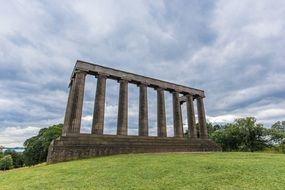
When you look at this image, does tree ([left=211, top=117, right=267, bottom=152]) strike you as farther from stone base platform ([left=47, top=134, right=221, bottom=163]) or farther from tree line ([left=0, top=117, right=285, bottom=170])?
stone base platform ([left=47, top=134, right=221, bottom=163])

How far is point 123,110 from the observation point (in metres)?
33.7

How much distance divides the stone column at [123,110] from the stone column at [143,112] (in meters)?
3.11

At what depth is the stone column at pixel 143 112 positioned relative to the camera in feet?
114

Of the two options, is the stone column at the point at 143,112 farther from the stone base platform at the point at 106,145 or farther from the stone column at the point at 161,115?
the stone column at the point at 161,115

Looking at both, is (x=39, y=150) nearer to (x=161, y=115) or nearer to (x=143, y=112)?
(x=143, y=112)

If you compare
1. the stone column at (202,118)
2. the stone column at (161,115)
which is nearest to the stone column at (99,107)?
the stone column at (161,115)

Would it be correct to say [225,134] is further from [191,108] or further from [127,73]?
[127,73]

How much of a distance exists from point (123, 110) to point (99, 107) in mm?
4070

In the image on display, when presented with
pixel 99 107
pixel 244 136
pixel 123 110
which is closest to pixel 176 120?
pixel 123 110

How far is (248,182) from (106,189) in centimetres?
728

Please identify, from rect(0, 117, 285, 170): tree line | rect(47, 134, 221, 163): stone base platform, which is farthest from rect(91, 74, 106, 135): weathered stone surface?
rect(0, 117, 285, 170): tree line

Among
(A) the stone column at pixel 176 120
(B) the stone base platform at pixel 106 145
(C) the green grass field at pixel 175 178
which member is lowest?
(C) the green grass field at pixel 175 178

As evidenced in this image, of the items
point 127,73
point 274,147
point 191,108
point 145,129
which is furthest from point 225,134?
point 127,73

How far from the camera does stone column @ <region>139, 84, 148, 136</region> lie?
114 ft
